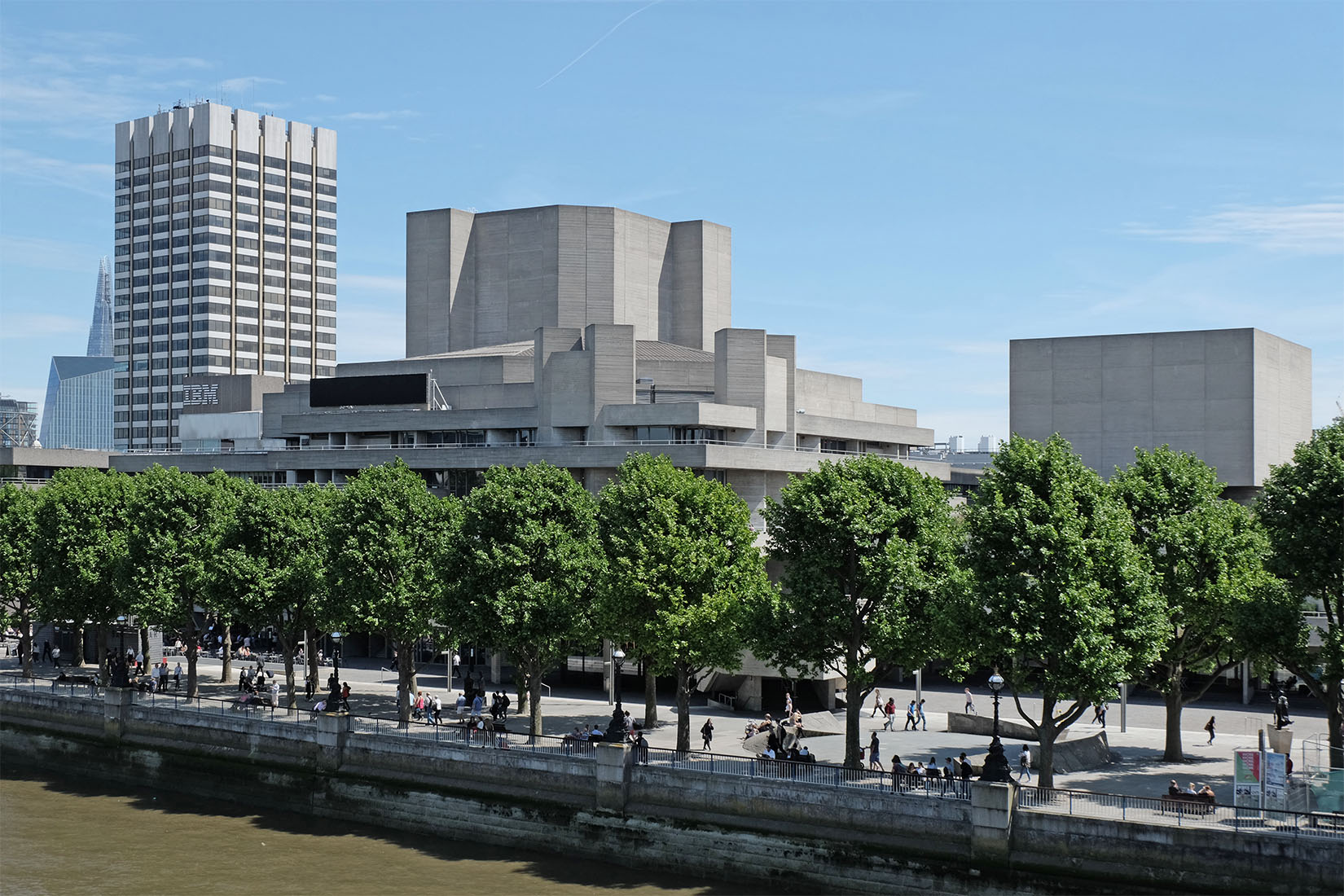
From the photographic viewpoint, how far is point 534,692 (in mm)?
51938

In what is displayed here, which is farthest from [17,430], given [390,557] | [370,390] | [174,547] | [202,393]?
[390,557]

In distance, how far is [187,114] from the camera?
585ft

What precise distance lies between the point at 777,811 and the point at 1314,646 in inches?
1218

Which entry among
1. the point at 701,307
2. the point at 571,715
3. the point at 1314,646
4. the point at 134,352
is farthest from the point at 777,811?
the point at 134,352

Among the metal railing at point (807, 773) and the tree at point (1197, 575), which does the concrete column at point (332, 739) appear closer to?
the metal railing at point (807, 773)

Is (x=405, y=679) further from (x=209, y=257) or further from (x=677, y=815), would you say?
(x=209, y=257)

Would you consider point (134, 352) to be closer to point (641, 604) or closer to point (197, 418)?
point (197, 418)

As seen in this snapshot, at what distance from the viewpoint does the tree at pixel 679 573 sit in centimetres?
4972

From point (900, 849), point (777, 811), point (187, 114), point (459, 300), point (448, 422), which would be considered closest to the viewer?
point (900, 849)

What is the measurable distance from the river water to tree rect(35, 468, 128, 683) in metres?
17.3

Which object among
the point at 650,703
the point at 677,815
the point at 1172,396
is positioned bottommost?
the point at 677,815

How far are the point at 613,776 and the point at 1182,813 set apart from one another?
19.2 meters

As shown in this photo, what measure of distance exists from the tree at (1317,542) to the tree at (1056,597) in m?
4.69

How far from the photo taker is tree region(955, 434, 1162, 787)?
39500mm
